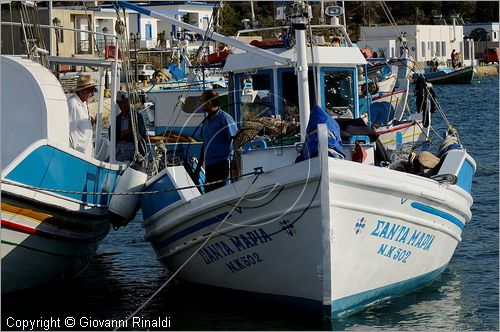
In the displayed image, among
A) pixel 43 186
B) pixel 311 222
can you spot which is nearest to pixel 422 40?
pixel 43 186

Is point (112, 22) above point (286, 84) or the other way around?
above

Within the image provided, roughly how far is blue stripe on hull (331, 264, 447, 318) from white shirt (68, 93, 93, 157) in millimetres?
4443

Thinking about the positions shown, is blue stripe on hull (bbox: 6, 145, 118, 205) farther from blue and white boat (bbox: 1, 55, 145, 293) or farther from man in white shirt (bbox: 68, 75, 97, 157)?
man in white shirt (bbox: 68, 75, 97, 157)

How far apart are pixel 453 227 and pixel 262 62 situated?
11.5ft

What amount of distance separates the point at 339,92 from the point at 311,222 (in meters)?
4.41

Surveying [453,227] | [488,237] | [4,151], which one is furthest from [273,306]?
[488,237]

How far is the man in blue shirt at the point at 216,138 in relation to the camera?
13367 mm

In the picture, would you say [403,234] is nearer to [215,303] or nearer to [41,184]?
[215,303]

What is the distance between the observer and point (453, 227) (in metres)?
13.6

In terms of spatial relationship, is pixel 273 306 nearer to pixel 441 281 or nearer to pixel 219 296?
pixel 219 296

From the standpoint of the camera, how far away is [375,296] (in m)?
12.5

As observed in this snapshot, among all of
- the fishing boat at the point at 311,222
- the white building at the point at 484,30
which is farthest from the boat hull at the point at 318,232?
the white building at the point at 484,30

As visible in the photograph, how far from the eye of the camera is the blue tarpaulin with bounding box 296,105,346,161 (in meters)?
11.4

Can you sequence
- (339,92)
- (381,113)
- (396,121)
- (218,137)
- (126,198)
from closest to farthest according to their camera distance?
(218,137) < (126,198) < (339,92) < (396,121) < (381,113)
